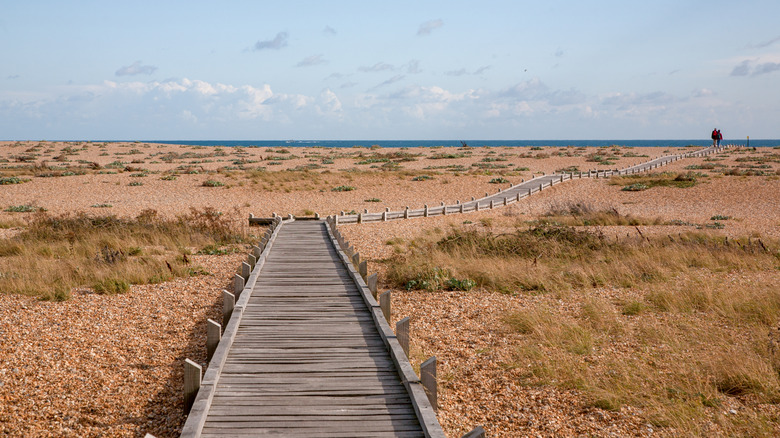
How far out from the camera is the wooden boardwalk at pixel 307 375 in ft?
17.1

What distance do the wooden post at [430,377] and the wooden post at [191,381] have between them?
2.36 meters

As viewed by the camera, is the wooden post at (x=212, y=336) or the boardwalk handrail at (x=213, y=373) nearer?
the boardwalk handrail at (x=213, y=373)

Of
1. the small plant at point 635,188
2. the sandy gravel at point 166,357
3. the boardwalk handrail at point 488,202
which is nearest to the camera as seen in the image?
the sandy gravel at point 166,357

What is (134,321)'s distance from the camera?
9617mm

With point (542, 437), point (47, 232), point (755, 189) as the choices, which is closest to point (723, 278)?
point (542, 437)

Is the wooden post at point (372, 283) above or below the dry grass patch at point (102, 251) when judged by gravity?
above

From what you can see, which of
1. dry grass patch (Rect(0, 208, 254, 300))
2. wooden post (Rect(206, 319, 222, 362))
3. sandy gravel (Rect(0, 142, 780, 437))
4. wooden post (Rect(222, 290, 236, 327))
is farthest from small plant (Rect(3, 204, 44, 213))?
wooden post (Rect(206, 319, 222, 362))

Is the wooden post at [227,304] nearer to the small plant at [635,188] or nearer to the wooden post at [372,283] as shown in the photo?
the wooden post at [372,283]

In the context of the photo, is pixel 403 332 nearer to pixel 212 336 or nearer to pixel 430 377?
pixel 430 377

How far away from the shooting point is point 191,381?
5.52 metres

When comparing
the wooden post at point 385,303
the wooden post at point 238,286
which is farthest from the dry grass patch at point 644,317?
the wooden post at point 238,286

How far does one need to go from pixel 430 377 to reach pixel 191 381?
A: 2.52 meters

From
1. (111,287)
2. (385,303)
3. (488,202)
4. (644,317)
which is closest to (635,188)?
(488,202)

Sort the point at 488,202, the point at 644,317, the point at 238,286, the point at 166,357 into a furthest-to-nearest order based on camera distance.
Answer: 1. the point at 488,202
2. the point at 644,317
3. the point at 238,286
4. the point at 166,357
